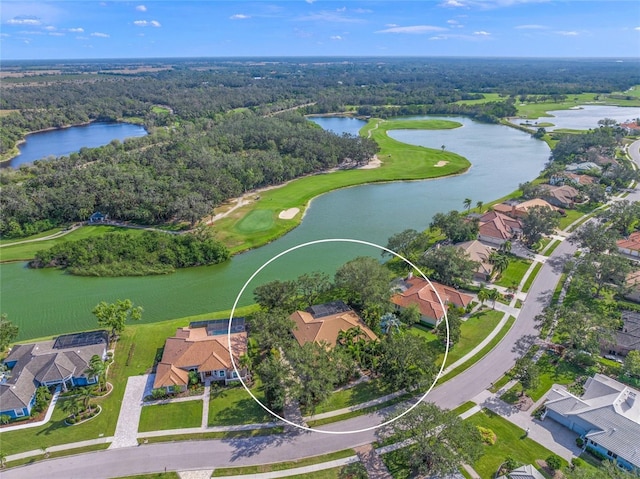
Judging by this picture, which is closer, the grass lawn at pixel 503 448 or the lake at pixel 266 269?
the grass lawn at pixel 503 448

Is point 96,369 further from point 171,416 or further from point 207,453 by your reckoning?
point 207,453

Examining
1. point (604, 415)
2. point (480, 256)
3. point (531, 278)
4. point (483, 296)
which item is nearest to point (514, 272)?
point (531, 278)

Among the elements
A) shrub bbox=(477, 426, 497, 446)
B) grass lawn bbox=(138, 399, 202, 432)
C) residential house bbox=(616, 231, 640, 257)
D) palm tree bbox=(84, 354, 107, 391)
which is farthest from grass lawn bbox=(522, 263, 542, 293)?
palm tree bbox=(84, 354, 107, 391)

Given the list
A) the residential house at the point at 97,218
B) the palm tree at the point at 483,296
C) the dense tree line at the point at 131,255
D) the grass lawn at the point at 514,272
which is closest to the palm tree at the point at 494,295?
the palm tree at the point at 483,296

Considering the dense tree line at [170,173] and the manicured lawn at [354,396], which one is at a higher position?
the dense tree line at [170,173]

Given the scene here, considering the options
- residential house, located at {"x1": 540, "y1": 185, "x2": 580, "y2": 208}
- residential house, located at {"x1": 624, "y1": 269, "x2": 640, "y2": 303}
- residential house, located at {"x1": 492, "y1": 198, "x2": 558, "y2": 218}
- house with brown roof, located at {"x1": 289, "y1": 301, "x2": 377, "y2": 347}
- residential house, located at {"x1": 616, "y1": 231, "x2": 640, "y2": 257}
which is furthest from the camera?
residential house, located at {"x1": 540, "y1": 185, "x2": 580, "y2": 208}

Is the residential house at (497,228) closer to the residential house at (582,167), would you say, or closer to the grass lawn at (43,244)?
the residential house at (582,167)

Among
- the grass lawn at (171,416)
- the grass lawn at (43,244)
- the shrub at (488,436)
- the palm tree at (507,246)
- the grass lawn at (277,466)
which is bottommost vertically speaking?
the grass lawn at (43,244)

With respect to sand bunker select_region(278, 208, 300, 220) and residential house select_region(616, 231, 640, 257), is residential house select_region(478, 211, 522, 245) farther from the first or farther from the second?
sand bunker select_region(278, 208, 300, 220)
